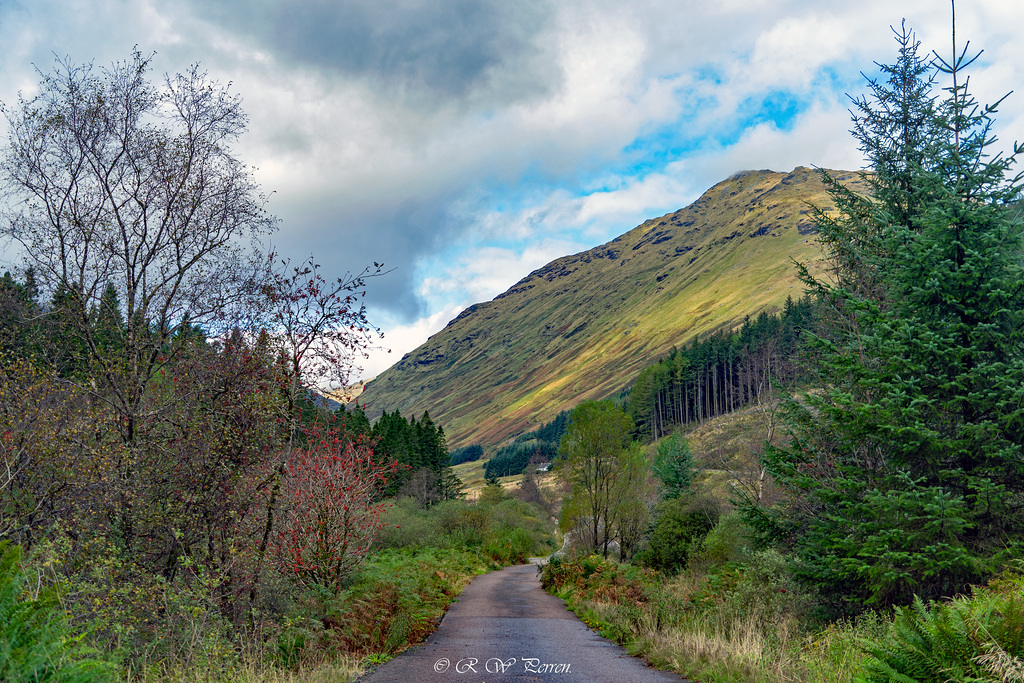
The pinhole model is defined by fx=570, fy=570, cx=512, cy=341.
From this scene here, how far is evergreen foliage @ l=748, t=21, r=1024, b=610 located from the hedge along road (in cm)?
461

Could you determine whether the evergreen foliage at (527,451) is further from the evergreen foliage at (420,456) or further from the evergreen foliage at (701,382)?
the evergreen foliage at (420,456)

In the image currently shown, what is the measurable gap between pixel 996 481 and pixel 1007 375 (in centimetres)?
201

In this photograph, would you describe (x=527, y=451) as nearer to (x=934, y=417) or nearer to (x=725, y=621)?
(x=725, y=621)

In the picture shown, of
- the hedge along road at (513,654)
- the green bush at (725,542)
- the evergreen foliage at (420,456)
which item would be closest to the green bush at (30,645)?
the hedge along road at (513,654)

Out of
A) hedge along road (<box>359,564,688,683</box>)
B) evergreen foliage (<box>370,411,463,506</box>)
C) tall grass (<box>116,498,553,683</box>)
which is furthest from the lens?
evergreen foliage (<box>370,411,463,506</box>)

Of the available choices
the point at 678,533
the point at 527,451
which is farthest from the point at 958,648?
the point at 527,451

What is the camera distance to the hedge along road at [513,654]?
909 cm

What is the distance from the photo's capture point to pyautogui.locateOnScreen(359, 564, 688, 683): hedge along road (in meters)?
9.09

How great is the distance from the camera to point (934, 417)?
11.0 m

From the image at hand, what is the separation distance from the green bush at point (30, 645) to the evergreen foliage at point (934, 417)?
10.9m

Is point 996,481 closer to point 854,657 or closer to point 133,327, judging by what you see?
point 854,657

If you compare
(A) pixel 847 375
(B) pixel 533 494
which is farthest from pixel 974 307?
(B) pixel 533 494

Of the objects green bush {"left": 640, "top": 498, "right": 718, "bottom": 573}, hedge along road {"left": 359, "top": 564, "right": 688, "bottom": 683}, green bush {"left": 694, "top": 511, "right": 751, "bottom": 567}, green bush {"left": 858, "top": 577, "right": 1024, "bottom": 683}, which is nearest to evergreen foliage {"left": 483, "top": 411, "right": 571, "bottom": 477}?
green bush {"left": 640, "top": 498, "right": 718, "bottom": 573}

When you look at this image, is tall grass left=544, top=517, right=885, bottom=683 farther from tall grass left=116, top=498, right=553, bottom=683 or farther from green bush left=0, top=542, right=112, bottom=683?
green bush left=0, top=542, right=112, bottom=683
